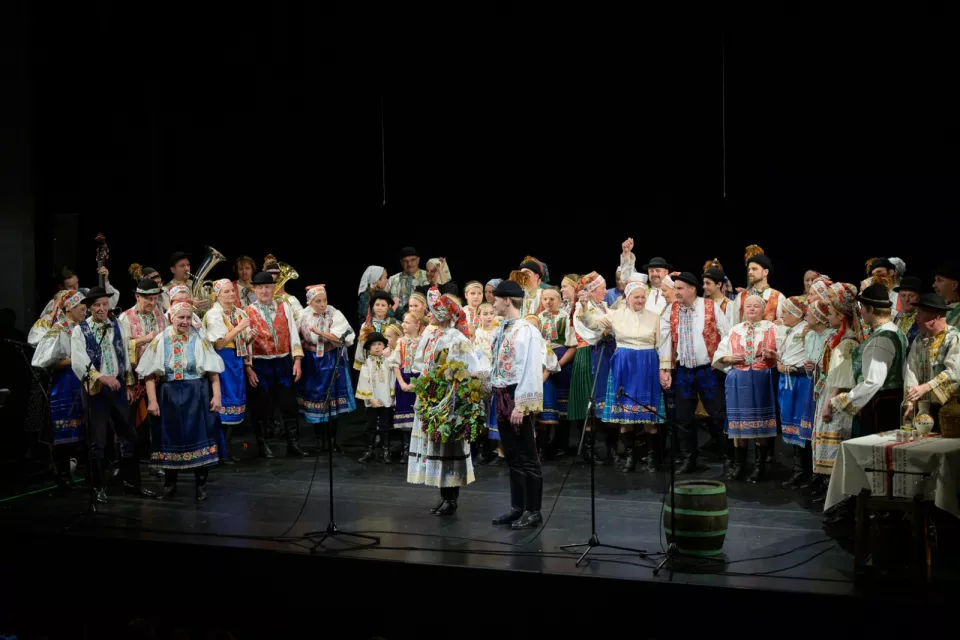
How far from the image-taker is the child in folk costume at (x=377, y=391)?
772cm

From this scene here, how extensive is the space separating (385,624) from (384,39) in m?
6.40

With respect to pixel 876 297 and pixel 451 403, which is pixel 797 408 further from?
pixel 451 403

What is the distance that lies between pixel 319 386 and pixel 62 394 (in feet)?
7.05

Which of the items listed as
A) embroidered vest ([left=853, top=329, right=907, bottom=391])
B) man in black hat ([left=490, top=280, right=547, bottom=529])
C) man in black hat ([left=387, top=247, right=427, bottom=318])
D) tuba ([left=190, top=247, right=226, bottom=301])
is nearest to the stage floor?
man in black hat ([left=490, top=280, right=547, bottom=529])

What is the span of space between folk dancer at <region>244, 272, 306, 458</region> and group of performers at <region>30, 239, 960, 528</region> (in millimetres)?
14

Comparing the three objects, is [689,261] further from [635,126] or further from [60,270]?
[60,270]

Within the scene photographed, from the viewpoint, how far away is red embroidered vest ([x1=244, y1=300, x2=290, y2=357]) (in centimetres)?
797

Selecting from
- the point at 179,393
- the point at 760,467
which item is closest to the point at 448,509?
the point at 179,393

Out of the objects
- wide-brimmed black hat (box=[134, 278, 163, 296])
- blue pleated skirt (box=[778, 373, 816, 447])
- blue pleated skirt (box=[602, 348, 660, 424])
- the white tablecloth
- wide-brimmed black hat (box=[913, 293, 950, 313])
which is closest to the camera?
the white tablecloth

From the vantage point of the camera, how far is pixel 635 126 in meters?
9.15

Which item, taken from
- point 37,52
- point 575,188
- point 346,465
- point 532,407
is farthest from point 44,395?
point 575,188

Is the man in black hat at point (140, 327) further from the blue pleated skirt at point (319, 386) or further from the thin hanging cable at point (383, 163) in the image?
the thin hanging cable at point (383, 163)

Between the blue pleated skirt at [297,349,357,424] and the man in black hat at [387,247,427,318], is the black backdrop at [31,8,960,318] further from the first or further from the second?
the blue pleated skirt at [297,349,357,424]

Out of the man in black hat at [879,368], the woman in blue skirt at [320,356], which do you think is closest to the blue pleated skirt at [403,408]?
the woman in blue skirt at [320,356]
